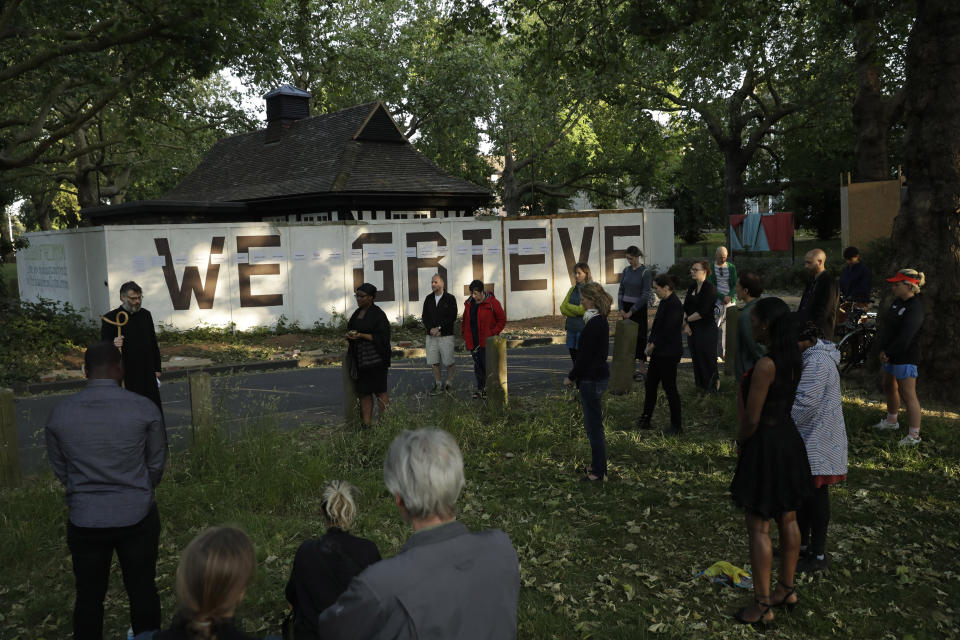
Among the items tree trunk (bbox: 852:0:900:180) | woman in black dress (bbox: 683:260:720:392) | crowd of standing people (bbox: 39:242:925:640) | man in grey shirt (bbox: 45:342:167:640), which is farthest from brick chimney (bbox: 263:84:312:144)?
man in grey shirt (bbox: 45:342:167:640)

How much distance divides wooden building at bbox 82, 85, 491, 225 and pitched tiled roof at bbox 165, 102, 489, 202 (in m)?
0.03

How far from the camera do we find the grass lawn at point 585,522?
519 cm

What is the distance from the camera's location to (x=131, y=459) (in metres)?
4.29

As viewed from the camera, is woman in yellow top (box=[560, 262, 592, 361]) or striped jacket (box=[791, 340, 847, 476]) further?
woman in yellow top (box=[560, 262, 592, 361])

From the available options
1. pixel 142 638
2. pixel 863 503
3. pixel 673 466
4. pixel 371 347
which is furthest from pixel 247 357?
pixel 142 638

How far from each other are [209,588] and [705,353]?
8.72 m

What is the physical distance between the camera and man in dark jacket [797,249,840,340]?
9.45 meters

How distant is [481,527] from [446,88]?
112ft

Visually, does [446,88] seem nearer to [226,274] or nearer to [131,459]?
[226,274]

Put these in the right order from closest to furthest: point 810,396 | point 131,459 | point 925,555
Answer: point 131,459 < point 810,396 < point 925,555

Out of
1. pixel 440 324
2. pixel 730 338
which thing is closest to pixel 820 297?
pixel 730 338

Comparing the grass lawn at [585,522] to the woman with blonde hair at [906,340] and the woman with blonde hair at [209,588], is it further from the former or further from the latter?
the woman with blonde hair at [209,588]

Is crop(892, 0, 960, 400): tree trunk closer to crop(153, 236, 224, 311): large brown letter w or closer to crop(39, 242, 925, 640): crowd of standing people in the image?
crop(39, 242, 925, 640): crowd of standing people

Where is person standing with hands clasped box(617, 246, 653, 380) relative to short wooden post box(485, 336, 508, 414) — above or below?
above
